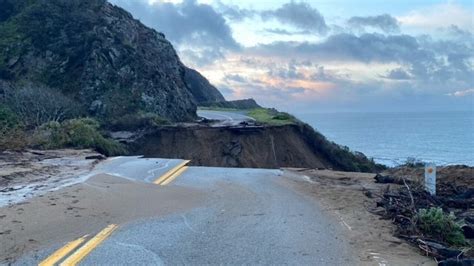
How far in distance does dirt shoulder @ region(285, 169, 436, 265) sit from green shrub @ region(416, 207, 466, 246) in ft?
1.65

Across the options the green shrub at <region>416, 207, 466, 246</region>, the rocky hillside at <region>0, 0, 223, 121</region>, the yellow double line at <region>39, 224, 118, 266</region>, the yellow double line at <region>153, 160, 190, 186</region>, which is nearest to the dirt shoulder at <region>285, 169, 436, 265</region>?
the green shrub at <region>416, 207, 466, 246</region>

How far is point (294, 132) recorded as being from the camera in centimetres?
4338

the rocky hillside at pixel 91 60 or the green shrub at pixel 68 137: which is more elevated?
the rocky hillside at pixel 91 60

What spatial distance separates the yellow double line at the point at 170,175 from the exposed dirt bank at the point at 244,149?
1926cm

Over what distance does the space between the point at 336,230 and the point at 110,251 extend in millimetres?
3658

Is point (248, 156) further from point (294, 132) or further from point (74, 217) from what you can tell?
point (74, 217)

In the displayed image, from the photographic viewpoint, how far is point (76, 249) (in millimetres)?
6766

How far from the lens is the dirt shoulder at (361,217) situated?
726 cm

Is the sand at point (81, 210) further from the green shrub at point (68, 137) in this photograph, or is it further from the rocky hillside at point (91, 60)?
the rocky hillside at point (91, 60)

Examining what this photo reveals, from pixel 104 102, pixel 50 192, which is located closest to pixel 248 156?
pixel 104 102

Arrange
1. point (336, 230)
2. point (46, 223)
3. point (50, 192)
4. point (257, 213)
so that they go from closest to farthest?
point (46, 223), point (336, 230), point (257, 213), point (50, 192)

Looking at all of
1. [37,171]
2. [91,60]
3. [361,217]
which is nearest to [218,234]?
[361,217]

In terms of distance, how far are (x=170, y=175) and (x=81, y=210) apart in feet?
18.6

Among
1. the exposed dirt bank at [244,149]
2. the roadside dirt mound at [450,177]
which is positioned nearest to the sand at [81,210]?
the roadside dirt mound at [450,177]
